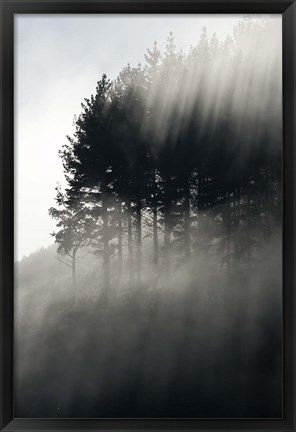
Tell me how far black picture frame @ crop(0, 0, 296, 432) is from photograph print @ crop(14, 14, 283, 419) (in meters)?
0.04

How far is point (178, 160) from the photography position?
1.98 meters

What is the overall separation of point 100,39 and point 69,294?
3.76 ft

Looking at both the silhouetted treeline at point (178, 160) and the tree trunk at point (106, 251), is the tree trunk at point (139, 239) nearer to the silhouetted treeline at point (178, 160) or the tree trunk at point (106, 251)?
the silhouetted treeline at point (178, 160)

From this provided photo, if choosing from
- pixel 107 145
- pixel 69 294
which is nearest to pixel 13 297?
pixel 69 294

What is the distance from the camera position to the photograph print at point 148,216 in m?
1.94

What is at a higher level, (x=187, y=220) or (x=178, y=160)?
(x=178, y=160)

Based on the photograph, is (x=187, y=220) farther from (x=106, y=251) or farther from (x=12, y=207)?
(x=12, y=207)

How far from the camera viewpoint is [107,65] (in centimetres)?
197

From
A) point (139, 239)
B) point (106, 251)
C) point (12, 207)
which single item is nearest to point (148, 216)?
point (139, 239)

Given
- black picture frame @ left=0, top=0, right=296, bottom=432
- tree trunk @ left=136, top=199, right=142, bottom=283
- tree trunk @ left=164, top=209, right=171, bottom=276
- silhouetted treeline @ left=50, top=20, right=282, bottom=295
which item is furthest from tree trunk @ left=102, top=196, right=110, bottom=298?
black picture frame @ left=0, top=0, right=296, bottom=432

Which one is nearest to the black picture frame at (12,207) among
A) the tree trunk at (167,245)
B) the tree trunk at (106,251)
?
the tree trunk at (106,251)

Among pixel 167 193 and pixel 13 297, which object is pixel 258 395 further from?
pixel 13 297

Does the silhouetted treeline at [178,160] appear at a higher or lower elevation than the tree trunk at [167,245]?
higher

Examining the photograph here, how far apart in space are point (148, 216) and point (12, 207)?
60 cm
